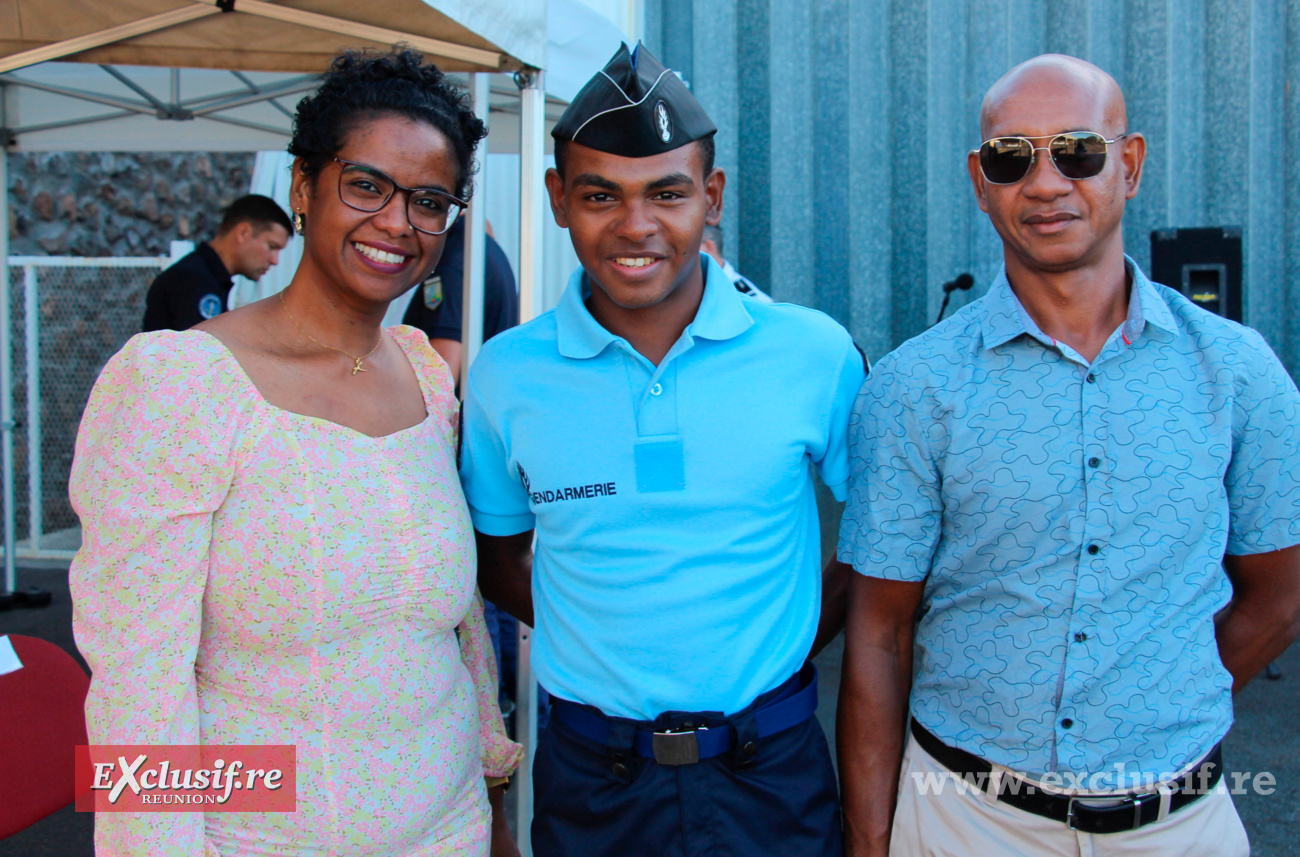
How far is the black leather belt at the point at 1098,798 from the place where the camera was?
1340mm

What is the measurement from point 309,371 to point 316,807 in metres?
0.64

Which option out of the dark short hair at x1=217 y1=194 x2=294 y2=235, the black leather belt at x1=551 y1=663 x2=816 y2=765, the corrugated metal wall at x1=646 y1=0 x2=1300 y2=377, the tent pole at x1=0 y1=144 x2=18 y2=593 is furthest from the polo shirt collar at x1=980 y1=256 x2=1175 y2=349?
the tent pole at x1=0 y1=144 x2=18 y2=593

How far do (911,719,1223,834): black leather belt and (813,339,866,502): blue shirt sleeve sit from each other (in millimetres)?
478

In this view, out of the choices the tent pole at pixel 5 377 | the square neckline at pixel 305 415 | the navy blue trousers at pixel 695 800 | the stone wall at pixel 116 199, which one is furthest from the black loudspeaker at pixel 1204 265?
the stone wall at pixel 116 199

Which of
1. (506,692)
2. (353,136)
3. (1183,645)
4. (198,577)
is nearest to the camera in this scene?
(198,577)

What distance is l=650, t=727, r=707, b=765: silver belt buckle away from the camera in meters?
1.38

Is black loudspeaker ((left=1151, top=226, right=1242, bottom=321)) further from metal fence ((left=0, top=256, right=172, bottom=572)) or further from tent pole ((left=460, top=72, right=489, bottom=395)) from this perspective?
metal fence ((left=0, top=256, right=172, bottom=572))

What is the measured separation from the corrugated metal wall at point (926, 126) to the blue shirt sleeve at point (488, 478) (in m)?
3.80

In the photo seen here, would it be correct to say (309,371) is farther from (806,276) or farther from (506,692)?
(806,276)

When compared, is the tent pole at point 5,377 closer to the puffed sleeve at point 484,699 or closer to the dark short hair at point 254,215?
the dark short hair at point 254,215

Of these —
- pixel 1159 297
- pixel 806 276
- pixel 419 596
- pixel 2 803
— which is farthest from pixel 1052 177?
pixel 806 276

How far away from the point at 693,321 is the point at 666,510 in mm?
330

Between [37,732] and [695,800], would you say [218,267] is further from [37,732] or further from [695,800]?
[695,800]

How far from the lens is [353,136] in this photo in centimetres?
146
